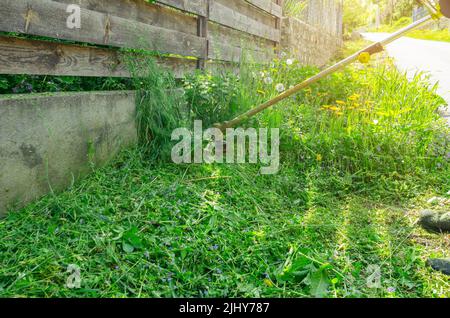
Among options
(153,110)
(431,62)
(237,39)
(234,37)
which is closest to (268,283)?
(153,110)

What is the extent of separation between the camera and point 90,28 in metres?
2.81

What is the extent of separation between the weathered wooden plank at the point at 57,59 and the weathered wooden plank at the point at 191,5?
2.62 ft

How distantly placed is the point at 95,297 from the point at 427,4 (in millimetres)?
2564

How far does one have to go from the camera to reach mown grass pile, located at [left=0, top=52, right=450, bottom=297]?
1930 millimetres

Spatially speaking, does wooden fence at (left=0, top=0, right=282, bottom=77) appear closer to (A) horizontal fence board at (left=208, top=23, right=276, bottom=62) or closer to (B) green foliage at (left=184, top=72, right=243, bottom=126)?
(A) horizontal fence board at (left=208, top=23, right=276, bottom=62)

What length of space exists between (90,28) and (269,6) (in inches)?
171

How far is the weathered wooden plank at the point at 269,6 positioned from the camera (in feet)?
19.6

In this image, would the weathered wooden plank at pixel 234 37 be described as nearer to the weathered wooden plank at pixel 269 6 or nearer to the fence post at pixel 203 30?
the fence post at pixel 203 30

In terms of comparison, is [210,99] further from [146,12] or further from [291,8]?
[291,8]

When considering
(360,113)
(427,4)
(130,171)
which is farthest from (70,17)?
(360,113)

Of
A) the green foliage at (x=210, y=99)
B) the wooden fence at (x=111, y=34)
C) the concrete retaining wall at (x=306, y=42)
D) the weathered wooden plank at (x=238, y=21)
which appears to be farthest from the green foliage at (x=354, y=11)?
the green foliage at (x=210, y=99)

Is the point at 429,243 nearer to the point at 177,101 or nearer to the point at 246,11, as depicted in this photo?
the point at 177,101

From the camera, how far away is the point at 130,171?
2.97 meters

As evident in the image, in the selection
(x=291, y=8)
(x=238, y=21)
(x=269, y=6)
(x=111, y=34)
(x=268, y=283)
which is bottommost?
(x=268, y=283)
